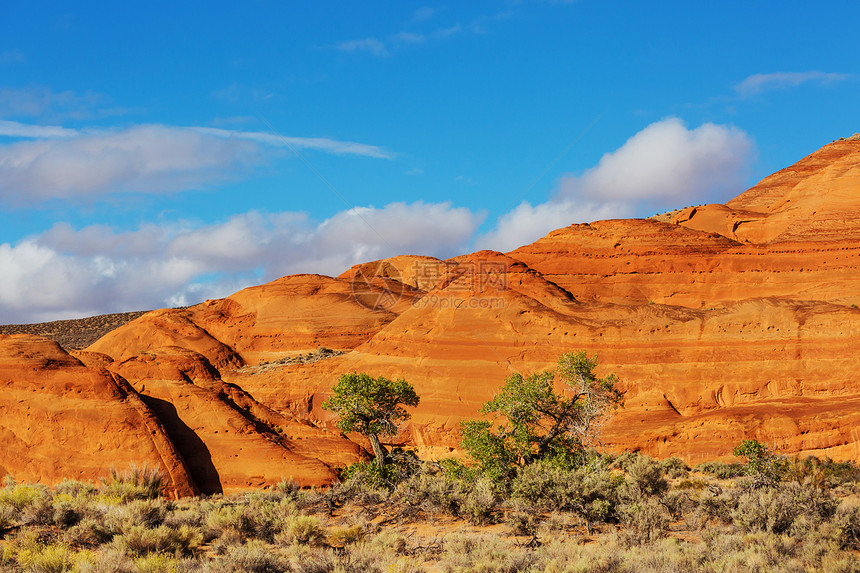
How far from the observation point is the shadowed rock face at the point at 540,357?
2228cm

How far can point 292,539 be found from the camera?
13008mm

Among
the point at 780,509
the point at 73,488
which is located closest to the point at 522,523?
the point at 780,509

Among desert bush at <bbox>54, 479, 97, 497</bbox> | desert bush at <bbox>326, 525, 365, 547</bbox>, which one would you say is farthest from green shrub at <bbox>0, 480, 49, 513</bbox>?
desert bush at <bbox>326, 525, 365, 547</bbox>

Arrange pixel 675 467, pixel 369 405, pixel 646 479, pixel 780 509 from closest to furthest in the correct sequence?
pixel 780 509
pixel 646 479
pixel 369 405
pixel 675 467

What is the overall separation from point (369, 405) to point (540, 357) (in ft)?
35.8

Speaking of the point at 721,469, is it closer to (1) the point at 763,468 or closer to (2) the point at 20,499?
(1) the point at 763,468

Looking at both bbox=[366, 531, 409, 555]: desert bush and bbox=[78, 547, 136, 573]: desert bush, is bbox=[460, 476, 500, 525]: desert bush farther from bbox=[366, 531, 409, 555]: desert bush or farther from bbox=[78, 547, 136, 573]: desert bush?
bbox=[78, 547, 136, 573]: desert bush

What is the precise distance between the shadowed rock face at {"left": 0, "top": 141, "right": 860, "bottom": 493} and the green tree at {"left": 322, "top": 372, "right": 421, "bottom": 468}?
7.21 feet

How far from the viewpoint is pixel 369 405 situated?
21.2 m

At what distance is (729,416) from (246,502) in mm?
17754

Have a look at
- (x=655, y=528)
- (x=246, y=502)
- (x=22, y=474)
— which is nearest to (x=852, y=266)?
(x=655, y=528)

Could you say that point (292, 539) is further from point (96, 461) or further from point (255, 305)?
point (255, 305)

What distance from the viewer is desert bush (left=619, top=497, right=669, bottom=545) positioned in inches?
519

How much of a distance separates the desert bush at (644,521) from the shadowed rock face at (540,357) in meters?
10.7
